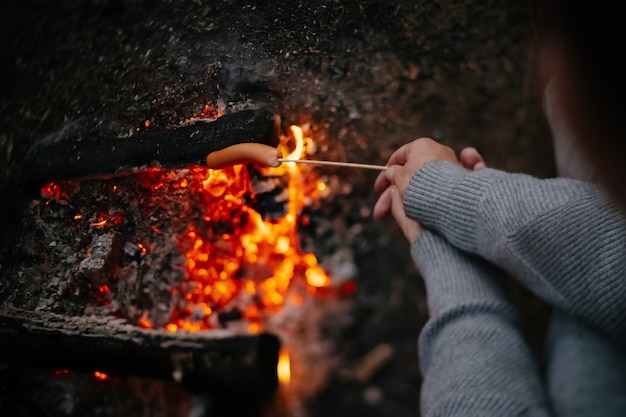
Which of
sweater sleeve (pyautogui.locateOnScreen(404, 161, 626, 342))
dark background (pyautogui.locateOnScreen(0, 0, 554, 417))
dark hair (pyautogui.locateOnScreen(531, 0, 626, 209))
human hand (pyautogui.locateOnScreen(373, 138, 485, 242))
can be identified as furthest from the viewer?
human hand (pyautogui.locateOnScreen(373, 138, 485, 242))

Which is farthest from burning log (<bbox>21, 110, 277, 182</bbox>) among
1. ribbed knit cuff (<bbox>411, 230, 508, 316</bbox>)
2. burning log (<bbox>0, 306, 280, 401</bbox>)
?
ribbed knit cuff (<bbox>411, 230, 508, 316</bbox>)

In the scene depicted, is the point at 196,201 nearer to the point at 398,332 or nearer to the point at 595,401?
the point at 595,401

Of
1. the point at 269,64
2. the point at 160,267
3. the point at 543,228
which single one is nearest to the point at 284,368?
the point at 160,267

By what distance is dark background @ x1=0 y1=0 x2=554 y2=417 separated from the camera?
2.37 ft

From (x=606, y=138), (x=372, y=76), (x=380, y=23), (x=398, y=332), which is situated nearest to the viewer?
(x=606, y=138)

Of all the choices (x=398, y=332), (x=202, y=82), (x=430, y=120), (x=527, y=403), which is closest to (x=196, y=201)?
(x=202, y=82)

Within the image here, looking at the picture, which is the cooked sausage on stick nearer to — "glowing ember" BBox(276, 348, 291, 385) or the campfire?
the campfire

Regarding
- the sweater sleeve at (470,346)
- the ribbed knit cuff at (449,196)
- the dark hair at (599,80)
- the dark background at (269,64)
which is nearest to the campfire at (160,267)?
the dark background at (269,64)

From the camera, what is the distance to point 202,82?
72 centimetres

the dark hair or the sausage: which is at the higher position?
the dark hair

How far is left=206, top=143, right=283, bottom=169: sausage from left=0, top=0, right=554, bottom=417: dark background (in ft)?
0.25

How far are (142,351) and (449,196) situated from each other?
66 cm

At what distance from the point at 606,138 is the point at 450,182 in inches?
15.4

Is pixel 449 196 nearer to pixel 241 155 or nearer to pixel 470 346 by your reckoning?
pixel 470 346
